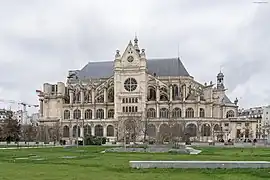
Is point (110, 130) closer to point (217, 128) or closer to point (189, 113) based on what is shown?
point (189, 113)

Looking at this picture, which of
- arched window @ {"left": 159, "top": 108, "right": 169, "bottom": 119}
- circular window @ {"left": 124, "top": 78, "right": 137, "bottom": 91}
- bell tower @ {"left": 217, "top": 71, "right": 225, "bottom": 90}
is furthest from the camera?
bell tower @ {"left": 217, "top": 71, "right": 225, "bottom": 90}

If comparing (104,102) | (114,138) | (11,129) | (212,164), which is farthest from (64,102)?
(212,164)

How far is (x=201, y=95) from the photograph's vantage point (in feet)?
483

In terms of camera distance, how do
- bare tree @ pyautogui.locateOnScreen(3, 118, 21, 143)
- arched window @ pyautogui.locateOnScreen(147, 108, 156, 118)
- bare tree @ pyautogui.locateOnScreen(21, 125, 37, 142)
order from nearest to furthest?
bare tree @ pyautogui.locateOnScreen(3, 118, 21, 143)
bare tree @ pyautogui.locateOnScreen(21, 125, 37, 142)
arched window @ pyautogui.locateOnScreen(147, 108, 156, 118)

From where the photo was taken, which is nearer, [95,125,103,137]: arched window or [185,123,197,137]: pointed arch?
[185,123,197,137]: pointed arch

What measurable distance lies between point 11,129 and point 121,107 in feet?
144

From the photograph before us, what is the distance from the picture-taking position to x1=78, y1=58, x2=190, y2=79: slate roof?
148500 millimetres

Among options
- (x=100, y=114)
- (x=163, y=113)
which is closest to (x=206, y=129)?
(x=163, y=113)

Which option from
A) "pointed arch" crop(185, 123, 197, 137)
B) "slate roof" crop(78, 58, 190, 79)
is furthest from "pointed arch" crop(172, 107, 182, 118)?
"slate roof" crop(78, 58, 190, 79)

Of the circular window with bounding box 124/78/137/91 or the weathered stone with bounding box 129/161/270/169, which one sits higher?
the circular window with bounding box 124/78/137/91

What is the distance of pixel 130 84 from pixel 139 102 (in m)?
6.61

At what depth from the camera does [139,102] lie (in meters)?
138

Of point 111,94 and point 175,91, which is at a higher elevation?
point 175,91

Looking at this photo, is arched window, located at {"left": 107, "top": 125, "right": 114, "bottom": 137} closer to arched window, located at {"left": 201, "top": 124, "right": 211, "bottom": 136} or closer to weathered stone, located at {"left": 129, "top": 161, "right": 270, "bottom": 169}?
arched window, located at {"left": 201, "top": 124, "right": 211, "bottom": 136}
